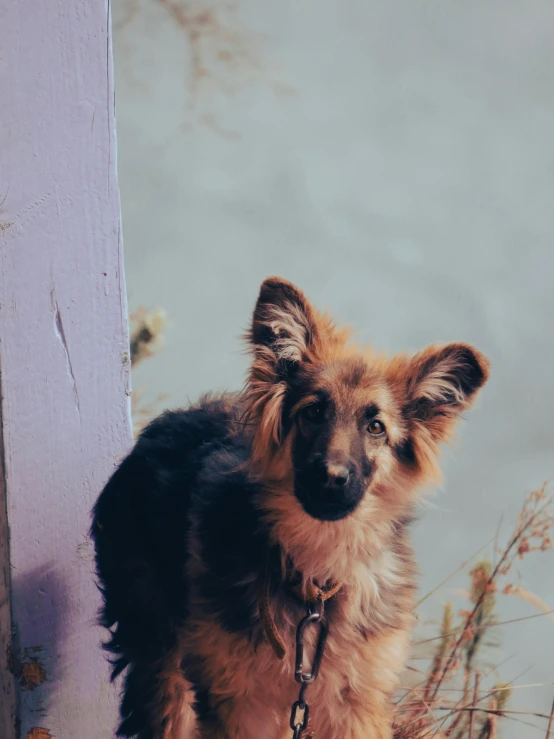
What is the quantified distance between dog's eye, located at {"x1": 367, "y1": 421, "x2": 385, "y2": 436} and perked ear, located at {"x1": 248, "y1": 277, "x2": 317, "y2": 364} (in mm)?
349

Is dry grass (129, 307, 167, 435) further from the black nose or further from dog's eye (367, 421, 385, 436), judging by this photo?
the black nose

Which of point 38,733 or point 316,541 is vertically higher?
point 316,541

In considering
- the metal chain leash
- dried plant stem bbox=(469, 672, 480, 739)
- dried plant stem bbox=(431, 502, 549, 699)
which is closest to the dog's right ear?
the metal chain leash

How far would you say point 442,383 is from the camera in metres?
2.78

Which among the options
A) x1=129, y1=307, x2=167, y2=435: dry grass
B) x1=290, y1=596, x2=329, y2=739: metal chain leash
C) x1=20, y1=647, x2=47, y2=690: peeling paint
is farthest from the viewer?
x1=129, y1=307, x2=167, y2=435: dry grass

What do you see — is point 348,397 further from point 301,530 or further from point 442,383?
point 301,530

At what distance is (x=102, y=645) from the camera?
310 centimetres

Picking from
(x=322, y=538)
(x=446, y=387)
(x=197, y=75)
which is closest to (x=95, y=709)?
(x=322, y=538)

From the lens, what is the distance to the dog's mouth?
2518 millimetres

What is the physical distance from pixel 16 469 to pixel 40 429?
164 mm

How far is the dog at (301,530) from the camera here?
8.60 feet

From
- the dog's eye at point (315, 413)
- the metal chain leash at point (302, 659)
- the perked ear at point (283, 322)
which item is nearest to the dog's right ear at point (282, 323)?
the perked ear at point (283, 322)

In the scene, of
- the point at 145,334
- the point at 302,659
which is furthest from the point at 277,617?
the point at 145,334

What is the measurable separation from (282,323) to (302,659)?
1.09 metres
